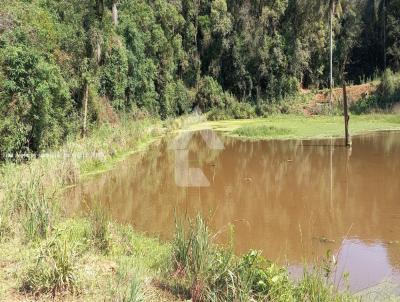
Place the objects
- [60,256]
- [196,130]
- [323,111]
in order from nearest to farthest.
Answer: [60,256] < [196,130] < [323,111]

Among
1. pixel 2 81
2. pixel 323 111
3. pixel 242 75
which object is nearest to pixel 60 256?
pixel 2 81

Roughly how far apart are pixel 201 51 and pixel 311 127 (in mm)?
14328

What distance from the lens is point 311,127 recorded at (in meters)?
23.7

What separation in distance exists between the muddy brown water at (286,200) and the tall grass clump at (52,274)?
179 centimetres

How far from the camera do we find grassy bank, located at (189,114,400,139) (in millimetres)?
21250

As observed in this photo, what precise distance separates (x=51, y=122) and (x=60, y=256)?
9.38 metres

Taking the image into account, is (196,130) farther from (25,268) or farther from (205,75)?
(25,268)

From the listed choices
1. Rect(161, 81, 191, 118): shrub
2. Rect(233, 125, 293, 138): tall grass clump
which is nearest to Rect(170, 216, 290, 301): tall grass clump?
Rect(233, 125, 293, 138): tall grass clump

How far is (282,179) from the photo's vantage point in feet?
40.6

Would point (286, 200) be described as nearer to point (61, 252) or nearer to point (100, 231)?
point (100, 231)

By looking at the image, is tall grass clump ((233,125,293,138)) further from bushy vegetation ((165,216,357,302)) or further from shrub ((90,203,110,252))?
bushy vegetation ((165,216,357,302))

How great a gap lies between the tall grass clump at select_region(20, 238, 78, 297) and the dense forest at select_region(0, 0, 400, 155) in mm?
10092

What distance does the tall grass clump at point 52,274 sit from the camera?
14.7 feet

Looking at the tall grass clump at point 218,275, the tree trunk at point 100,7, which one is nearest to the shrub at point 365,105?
the tree trunk at point 100,7
